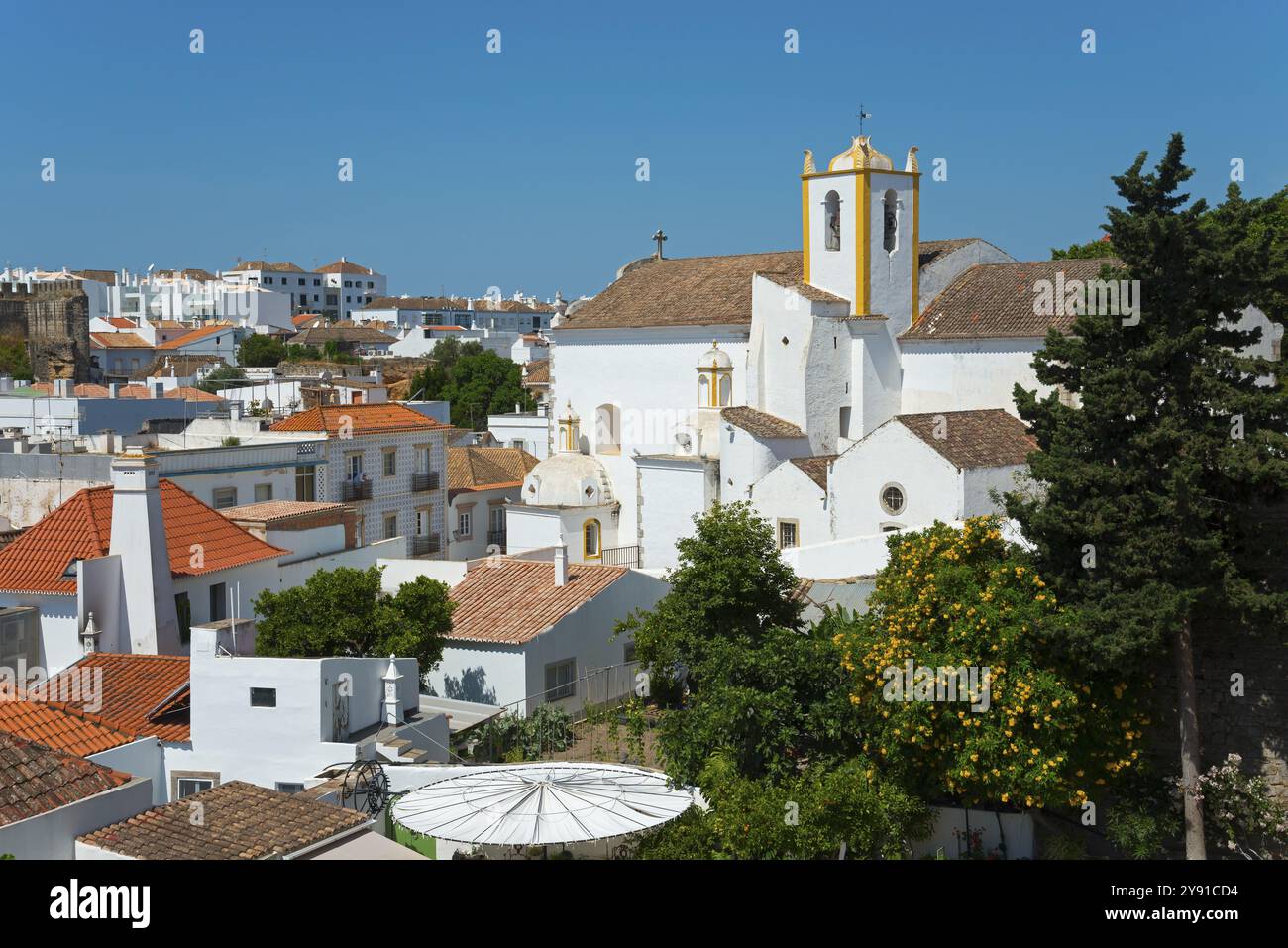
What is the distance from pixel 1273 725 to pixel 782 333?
19.3 meters

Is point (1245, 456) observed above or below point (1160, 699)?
above

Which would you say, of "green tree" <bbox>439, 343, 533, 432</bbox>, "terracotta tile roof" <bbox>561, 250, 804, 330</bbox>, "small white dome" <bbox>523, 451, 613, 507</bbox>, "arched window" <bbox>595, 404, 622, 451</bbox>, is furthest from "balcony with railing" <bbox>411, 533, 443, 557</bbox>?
"green tree" <bbox>439, 343, 533, 432</bbox>

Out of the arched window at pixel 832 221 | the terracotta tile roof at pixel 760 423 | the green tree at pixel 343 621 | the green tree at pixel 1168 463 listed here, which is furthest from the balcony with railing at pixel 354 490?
the green tree at pixel 1168 463

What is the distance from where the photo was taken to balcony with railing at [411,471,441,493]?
3562 centimetres

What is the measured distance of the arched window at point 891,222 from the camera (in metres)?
33.1

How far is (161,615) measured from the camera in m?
20.1

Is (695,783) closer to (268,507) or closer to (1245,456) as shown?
(1245,456)

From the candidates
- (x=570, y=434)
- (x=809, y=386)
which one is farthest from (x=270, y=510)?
(x=809, y=386)

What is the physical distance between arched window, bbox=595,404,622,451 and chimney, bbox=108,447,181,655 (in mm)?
18623

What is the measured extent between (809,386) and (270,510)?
1329cm

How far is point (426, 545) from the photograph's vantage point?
119ft

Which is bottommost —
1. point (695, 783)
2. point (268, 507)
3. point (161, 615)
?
point (695, 783)

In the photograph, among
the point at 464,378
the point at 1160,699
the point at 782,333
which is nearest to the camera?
the point at 1160,699
